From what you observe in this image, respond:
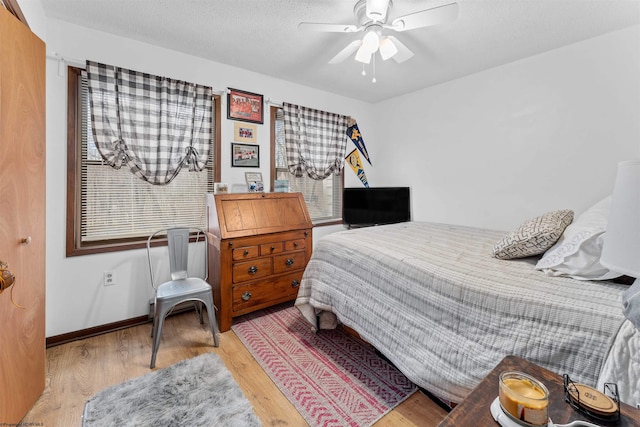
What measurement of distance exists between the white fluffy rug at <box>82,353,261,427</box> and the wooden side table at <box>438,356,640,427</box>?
45.5 inches

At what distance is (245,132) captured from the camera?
305 centimetres

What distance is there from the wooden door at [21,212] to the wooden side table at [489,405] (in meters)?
1.91

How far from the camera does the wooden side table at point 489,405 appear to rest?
28.8 inches

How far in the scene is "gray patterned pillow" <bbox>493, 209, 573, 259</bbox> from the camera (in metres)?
1.64

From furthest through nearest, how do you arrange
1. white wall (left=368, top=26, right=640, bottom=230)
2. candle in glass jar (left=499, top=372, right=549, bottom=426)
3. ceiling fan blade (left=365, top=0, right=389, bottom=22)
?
white wall (left=368, top=26, right=640, bottom=230)
ceiling fan blade (left=365, top=0, right=389, bottom=22)
candle in glass jar (left=499, top=372, right=549, bottom=426)

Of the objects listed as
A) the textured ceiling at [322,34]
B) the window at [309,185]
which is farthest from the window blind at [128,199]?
the window at [309,185]

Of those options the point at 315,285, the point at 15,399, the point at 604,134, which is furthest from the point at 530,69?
the point at 15,399

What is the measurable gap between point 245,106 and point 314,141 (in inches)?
37.2

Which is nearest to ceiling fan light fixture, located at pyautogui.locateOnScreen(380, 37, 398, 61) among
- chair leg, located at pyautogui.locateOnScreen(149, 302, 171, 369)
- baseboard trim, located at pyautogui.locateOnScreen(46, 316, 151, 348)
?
chair leg, located at pyautogui.locateOnScreen(149, 302, 171, 369)

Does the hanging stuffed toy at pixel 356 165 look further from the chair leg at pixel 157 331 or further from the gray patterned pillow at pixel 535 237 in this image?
the chair leg at pixel 157 331

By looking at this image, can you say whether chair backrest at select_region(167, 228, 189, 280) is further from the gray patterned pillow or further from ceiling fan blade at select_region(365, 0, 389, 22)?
the gray patterned pillow

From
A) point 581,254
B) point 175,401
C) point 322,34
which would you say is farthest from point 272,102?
point 581,254

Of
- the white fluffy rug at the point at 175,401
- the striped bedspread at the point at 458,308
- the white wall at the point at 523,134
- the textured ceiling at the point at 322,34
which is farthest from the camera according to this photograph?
the white wall at the point at 523,134

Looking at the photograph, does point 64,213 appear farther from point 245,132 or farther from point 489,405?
point 489,405
